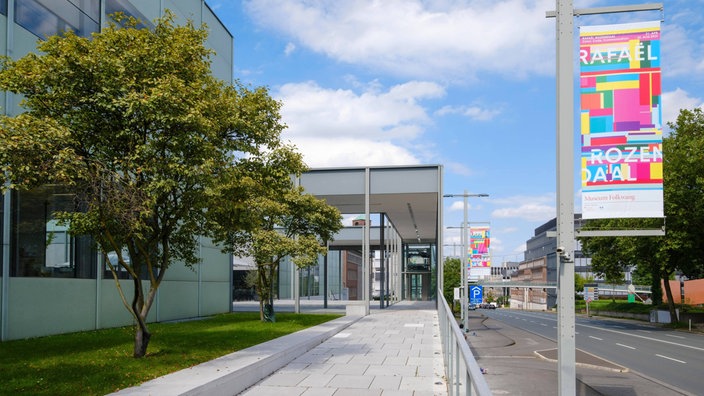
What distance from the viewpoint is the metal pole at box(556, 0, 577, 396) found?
24.1 feet

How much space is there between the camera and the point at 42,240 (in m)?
18.0

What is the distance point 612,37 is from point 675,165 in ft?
110

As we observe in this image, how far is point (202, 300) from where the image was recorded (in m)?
30.7

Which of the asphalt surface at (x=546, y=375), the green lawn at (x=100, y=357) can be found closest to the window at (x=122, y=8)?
the green lawn at (x=100, y=357)

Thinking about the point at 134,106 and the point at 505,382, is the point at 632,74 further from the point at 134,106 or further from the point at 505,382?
the point at 505,382

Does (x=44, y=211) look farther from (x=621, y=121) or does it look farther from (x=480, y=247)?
(x=480, y=247)

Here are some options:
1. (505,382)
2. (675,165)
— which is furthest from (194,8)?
(675,165)

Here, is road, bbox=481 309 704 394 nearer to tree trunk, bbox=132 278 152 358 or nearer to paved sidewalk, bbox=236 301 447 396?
paved sidewalk, bbox=236 301 447 396

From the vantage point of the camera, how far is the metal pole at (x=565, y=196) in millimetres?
7355

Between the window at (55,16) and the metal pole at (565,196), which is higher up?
the window at (55,16)

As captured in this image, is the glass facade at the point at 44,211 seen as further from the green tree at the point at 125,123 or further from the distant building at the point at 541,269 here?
the distant building at the point at 541,269

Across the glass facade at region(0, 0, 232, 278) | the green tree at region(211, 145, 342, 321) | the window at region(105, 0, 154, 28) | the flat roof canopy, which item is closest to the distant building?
the flat roof canopy

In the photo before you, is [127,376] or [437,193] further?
[437,193]

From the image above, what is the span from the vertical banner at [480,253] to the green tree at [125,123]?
26.5m
